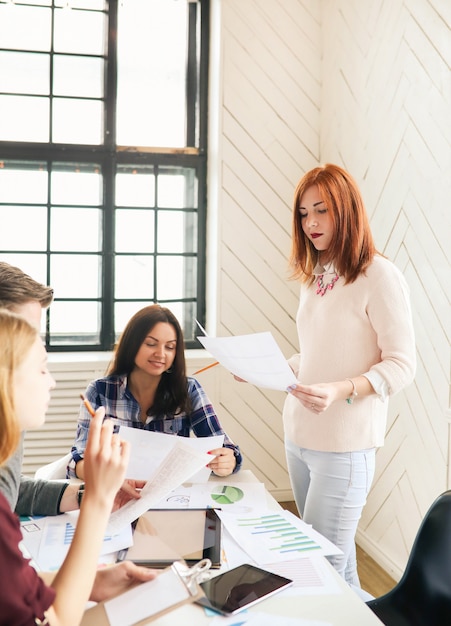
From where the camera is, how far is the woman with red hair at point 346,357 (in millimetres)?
1739

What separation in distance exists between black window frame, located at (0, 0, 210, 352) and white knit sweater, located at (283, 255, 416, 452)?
188cm

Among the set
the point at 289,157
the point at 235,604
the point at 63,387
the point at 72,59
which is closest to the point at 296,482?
the point at 235,604

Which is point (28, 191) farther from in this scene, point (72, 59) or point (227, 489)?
point (227, 489)

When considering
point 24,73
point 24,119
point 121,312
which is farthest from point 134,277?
point 24,73

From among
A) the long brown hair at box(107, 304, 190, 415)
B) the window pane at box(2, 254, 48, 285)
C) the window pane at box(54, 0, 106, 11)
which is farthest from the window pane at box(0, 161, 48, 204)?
the long brown hair at box(107, 304, 190, 415)

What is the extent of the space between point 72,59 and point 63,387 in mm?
1838

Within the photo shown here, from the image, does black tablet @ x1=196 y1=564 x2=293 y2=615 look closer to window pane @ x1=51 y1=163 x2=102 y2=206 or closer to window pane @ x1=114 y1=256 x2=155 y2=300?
window pane @ x1=114 y1=256 x2=155 y2=300

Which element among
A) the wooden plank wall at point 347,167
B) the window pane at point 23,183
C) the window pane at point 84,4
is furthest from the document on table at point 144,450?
the window pane at point 84,4

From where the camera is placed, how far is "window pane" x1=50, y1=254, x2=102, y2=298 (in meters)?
3.51

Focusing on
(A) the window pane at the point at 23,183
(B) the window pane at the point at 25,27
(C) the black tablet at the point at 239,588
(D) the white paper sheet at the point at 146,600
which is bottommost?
(C) the black tablet at the point at 239,588

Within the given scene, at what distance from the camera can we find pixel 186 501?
159cm

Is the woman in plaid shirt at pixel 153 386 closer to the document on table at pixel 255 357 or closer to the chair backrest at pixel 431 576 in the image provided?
the document on table at pixel 255 357

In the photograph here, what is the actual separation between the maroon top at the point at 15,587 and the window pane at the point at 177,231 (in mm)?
2874

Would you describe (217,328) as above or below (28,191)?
below
